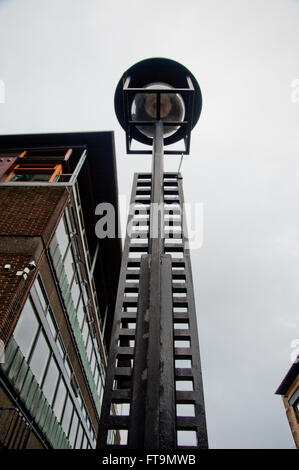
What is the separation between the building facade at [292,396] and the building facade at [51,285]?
11358 millimetres

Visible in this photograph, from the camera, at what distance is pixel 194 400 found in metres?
2.07

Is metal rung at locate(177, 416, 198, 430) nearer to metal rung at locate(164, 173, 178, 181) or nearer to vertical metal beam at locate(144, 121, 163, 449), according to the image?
vertical metal beam at locate(144, 121, 163, 449)

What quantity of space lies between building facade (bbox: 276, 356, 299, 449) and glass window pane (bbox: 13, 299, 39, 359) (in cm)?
1430

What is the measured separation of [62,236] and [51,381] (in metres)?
5.36

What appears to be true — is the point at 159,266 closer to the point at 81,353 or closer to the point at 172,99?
the point at 172,99

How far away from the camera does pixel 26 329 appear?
8.14 metres

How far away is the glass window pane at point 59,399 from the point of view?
10.2m

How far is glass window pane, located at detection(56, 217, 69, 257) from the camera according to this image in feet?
35.7

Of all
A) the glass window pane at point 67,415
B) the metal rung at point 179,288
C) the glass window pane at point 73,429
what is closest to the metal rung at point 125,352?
the metal rung at point 179,288

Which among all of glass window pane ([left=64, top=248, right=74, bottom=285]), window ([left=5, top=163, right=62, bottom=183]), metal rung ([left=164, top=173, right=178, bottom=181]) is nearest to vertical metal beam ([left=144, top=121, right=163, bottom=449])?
metal rung ([left=164, top=173, right=178, bottom=181])

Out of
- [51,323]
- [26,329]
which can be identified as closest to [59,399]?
[51,323]
